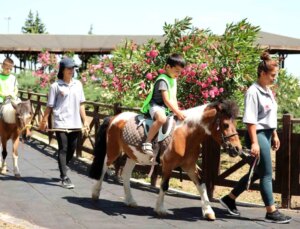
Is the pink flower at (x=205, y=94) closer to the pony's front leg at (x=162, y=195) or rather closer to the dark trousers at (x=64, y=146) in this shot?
the dark trousers at (x=64, y=146)

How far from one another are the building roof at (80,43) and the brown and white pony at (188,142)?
29.7m

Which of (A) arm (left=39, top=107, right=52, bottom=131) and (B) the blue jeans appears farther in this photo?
(A) arm (left=39, top=107, right=52, bottom=131)

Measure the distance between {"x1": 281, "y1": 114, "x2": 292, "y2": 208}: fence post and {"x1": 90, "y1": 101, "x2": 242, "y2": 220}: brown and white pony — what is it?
62.4 inches

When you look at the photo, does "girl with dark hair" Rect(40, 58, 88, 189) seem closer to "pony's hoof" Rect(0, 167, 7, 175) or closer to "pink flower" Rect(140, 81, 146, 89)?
"pony's hoof" Rect(0, 167, 7, 175)

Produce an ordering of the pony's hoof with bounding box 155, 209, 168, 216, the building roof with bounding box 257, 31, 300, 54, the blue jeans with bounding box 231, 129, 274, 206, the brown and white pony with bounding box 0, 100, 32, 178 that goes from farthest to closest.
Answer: the building roof with bounding box 257, 31, 300, 54, the brown and white pony with bounding box 0, 100, 32, 178, the pony's hoof with bounding box 155, 209, 168, 216, the blue jeans with bounding box 231, 129, 274, 206

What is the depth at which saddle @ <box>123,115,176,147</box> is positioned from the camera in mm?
7234

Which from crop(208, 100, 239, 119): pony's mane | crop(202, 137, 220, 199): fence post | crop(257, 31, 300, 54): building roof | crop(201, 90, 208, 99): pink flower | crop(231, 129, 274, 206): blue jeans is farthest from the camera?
crop(257, 31, 300, 54): building roof

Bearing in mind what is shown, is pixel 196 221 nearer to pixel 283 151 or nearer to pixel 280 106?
pixel 283 151

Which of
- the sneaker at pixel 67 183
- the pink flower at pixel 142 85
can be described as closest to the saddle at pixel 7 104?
the sneaker at pixel 67 183

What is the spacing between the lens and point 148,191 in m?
9.34

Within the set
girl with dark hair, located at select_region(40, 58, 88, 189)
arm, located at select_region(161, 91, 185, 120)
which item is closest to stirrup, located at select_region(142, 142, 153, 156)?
arm, located at select_region(161, 91, 185, 120)

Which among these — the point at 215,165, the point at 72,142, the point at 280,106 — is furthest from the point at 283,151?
the point at 280,106

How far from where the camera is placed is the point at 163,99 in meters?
7.07

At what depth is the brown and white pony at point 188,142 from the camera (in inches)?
264
